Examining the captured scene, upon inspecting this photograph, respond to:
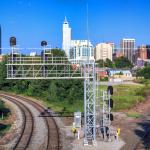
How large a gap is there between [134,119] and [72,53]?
530 inches

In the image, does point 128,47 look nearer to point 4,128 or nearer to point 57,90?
point 57,90

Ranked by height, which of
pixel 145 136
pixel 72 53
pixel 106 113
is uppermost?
pixel 72 53

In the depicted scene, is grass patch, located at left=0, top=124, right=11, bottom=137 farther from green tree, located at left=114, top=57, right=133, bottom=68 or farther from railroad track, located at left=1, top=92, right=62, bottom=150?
green tree, located at left=114, top=57, right=133, bottom=68

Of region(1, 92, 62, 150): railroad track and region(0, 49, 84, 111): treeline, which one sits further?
region(0, 49, 84, 111): treeline

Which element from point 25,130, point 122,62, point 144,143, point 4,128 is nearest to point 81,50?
point 144,143

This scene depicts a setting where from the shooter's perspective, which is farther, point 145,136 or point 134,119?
point 134,119

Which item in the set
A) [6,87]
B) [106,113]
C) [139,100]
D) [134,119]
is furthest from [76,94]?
[106,113]

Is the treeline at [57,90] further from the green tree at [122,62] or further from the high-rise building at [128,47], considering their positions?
the green tree at [122,62]

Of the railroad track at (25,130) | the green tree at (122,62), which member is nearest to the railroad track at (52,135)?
the railroad track at (25,130)

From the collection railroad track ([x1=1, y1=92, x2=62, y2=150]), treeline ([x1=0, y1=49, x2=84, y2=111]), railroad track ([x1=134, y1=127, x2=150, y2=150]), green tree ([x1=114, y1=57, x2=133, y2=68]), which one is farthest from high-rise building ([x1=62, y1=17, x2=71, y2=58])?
green tree ([x1=114, y1=57, x2=133, y2=68])

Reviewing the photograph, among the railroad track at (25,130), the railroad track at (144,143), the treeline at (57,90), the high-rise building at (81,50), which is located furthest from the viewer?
the treeline at (57,90)

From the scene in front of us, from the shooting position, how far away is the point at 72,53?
2778cm

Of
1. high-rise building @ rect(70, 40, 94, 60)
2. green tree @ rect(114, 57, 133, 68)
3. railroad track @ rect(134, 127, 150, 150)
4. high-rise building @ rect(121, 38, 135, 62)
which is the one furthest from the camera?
green tree @ rect(114, 57, 133, 68)

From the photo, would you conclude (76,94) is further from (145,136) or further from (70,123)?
(145,136)
